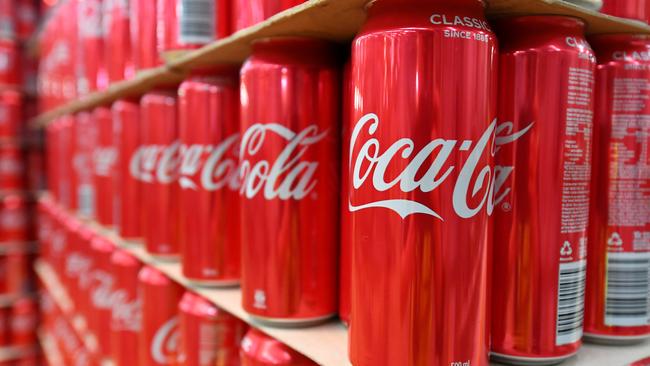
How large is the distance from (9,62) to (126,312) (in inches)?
95.7

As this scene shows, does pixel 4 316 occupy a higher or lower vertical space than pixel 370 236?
lower

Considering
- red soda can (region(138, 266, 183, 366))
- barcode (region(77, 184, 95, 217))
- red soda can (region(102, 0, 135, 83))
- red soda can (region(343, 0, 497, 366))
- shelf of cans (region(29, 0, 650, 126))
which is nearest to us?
red soda can (region(343, 0, 497, 366))

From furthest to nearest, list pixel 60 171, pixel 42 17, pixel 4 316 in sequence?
pixel 42 17, pixel 4 316, pixel 60 171

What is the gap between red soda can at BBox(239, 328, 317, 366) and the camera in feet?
2.60

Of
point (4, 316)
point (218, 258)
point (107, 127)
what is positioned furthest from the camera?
point (4, 316)

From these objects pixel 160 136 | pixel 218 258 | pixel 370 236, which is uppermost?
pixel 160 136

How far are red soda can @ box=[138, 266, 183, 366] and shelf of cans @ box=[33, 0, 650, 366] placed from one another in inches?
6.9

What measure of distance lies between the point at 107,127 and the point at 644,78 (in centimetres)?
151

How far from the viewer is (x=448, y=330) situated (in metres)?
0.58

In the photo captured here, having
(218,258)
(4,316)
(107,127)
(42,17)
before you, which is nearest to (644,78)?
(218,258)

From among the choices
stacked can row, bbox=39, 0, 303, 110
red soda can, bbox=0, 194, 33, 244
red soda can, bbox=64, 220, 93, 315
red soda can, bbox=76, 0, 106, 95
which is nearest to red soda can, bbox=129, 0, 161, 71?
stacked can row, bbox=39, 0, 303, 110

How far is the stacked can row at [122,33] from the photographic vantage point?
42.7 inches

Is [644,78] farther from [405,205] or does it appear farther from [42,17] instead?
[42,17]

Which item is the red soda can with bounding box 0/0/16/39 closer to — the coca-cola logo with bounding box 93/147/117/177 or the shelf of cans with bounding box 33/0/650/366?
the coca-cola logo with bounding box 93/147/117/177
